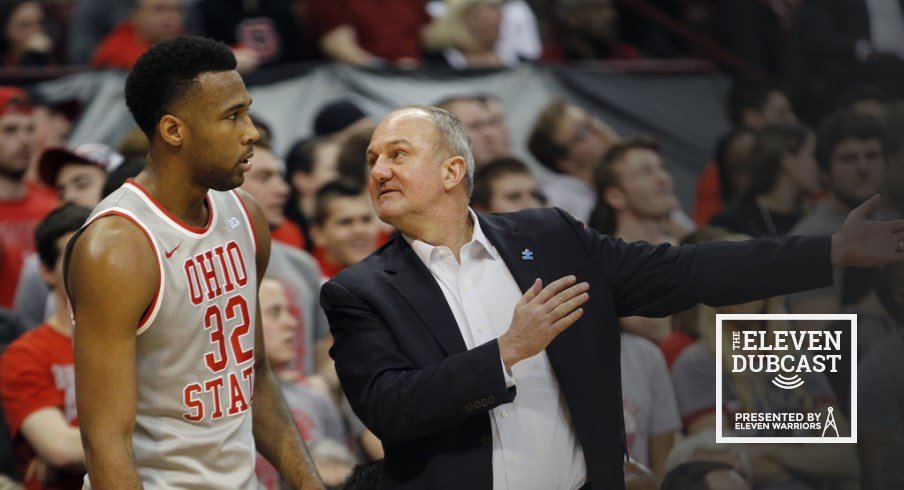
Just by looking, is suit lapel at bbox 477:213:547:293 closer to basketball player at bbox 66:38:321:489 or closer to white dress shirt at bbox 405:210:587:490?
white dress shirt at bbox 405:210:587:490

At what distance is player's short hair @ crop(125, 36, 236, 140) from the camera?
3.28m

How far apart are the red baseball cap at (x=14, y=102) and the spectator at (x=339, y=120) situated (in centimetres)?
146

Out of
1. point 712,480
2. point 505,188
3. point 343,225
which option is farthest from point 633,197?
point 712,480

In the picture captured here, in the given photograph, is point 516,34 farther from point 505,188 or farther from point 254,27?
point 505,188

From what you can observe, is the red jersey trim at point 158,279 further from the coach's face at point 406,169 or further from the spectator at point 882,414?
the spectator at point 882,414

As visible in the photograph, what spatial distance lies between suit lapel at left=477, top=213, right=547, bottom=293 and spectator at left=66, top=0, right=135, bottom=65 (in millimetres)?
4769

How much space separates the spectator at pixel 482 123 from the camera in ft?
22.7

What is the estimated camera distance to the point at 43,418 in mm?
4539

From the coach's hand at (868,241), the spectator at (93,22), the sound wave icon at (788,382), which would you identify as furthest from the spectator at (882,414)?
the spectator at (93,22)

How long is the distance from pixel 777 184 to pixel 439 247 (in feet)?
8.38

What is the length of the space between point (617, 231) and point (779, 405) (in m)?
2.20

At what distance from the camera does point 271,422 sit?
3596 mm

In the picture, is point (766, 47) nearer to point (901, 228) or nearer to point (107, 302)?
point (901, 228)

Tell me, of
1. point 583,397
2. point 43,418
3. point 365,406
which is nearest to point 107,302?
point 365,406
